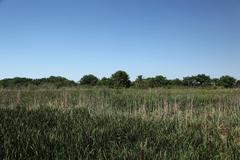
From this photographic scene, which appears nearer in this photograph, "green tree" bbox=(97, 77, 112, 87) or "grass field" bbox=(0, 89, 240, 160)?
"grass field" bbox=(0, 89, 240, 160)

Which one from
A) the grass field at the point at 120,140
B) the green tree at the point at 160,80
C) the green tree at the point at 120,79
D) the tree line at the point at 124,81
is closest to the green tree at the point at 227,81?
the tree line at the point at 124,81

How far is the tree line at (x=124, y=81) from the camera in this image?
105 feet

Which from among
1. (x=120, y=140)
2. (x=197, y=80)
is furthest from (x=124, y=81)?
(x=120, y=140)

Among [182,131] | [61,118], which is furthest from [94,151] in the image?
[61,118]

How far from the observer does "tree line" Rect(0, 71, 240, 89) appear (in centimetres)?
3195

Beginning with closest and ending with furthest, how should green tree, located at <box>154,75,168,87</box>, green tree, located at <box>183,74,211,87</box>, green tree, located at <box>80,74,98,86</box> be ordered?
green tree, located at <box>154,75,168,87</box> → green tree, located at <box>80,74,98,86</box> → green tree, located at <box>183,74,211,87</box>

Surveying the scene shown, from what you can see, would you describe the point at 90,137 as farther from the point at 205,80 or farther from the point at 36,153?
the point at 205,80

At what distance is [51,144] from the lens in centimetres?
538

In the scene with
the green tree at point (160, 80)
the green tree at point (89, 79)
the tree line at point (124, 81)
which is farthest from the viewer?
the green tree at point (89, 79)

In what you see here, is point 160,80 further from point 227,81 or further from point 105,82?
point 227,81

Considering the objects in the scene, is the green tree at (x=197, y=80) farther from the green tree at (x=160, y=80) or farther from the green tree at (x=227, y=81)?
the green tree at (x=160, y=80)

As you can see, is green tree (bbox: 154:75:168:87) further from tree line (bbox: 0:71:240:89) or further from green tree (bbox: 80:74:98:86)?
green tree (bbox: 80:74:98:86)

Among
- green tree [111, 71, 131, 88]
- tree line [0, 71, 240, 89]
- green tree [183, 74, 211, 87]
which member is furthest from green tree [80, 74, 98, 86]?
green tree [183, 74, 211, 87]

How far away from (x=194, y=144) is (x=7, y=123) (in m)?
3.26
